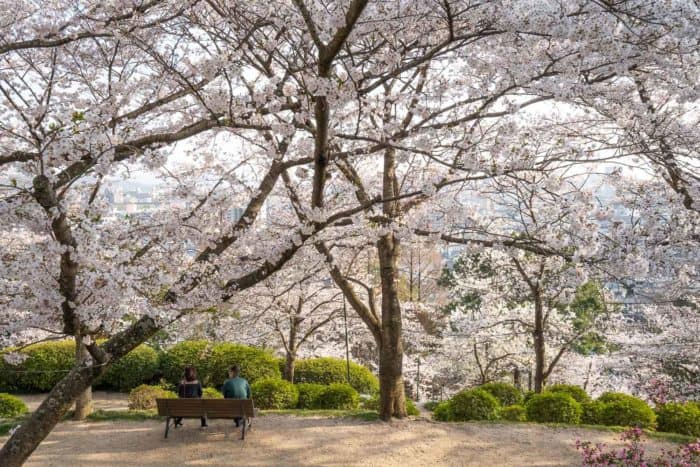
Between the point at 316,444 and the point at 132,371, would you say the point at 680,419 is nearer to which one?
the point at 316,444

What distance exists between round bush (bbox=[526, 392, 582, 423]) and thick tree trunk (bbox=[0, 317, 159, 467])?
19.1 feet

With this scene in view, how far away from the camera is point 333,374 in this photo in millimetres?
11703

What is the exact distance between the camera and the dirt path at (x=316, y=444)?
6.35m

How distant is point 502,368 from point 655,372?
449 cm

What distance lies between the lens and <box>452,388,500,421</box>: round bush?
27.3 feet

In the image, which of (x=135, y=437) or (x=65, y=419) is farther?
(x=65, y=419)

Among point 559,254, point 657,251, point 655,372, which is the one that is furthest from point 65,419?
point 655,372

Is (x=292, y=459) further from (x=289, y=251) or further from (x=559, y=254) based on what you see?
(x=559, y=254)

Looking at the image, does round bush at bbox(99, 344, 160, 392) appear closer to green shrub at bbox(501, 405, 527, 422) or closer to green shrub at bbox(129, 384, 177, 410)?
green shrub at bbox(129, 384, 177, 410)

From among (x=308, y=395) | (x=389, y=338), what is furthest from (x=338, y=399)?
(x=389, y=338)

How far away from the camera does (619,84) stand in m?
6.70

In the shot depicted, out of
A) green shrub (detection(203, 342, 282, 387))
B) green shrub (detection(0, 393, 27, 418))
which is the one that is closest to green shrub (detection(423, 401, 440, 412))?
green shrub (detection(203, 342, 282, 387))

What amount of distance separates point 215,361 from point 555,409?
21.5ft

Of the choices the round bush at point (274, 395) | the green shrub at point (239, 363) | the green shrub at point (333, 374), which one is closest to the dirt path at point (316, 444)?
the round bush at point (274, 395)
